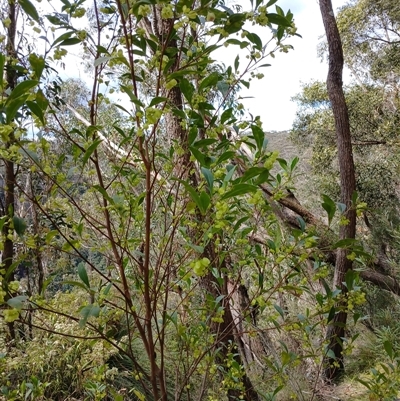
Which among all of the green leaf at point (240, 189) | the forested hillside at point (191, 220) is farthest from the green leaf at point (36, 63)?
the green leaf at point (240, 189)

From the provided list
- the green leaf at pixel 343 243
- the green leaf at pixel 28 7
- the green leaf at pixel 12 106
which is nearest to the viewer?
the green leaf at pixel 12 106

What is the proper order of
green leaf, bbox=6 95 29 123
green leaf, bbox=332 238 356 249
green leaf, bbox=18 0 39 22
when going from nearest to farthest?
1. green leaf, bbox=6 95 29 123
2. green leaf, bbox=18 0 39 22
3. green leaf, bbox=332 238 356 249

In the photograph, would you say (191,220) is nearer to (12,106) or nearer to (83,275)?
(83,275)

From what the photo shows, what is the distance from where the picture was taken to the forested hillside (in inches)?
26.9

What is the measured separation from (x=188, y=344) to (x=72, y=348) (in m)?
1.83

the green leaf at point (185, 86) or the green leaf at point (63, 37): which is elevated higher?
the green leaf at point (63, 37)

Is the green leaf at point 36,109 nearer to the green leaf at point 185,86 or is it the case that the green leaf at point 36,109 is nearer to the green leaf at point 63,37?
the green leaf at point 63,37

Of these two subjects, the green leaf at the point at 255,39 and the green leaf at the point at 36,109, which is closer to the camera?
the green leaf at the point at 36,109

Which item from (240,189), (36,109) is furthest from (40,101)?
(240,189)

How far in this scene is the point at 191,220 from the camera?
108cm

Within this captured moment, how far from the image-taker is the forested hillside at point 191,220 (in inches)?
26.9

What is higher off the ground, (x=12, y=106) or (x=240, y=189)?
(x=12, y=106)

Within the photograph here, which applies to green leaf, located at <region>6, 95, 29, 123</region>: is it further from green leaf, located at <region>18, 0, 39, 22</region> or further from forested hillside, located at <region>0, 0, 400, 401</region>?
green leaf, located at <region>18, 0, 39, 22</region>

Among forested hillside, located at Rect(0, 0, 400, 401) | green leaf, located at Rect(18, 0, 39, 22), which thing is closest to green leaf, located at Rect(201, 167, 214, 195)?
forested hillside, located at Rect(0, 0, 400, 401)
